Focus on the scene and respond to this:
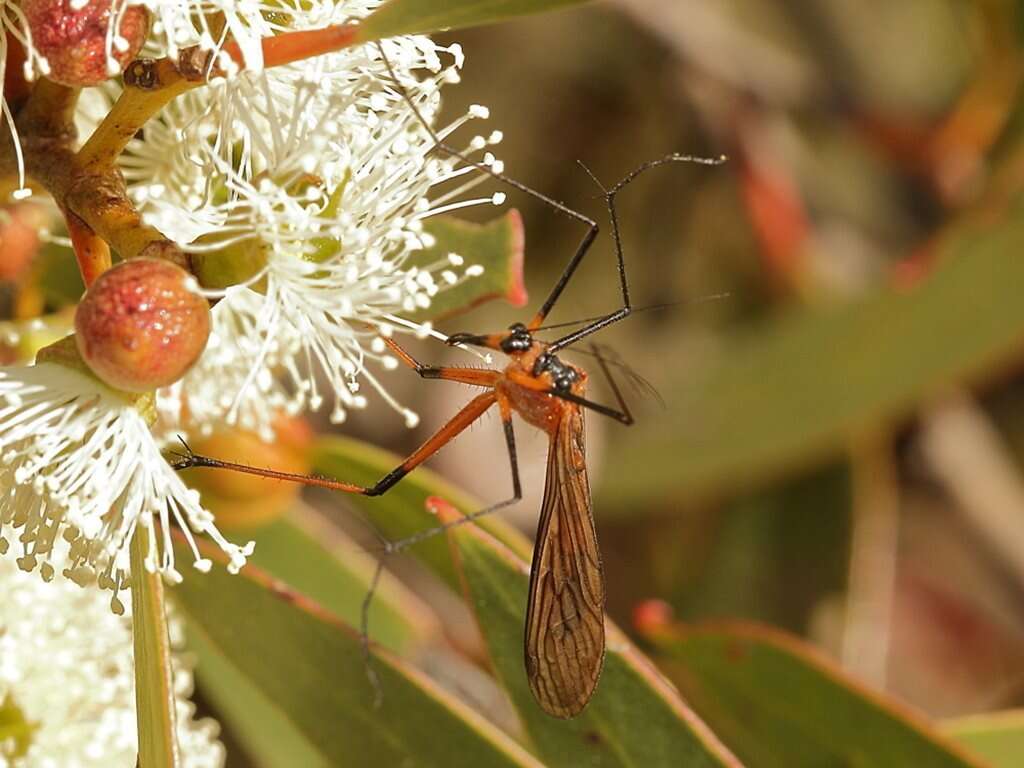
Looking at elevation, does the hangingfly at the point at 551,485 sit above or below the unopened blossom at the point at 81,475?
below

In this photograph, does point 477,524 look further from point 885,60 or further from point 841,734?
point 885,60

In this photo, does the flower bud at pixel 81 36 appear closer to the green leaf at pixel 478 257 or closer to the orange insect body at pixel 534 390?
the green leaf at pixel 478 257

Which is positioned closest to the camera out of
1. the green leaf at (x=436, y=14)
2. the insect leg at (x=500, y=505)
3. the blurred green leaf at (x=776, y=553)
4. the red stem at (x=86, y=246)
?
the green leaf at (x=436, y=14)

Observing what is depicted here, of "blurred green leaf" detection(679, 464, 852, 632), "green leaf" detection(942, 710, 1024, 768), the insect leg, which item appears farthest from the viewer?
"blurred green leaf" detection(679, 464, 852, 632)

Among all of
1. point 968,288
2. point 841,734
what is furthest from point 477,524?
point 968,288

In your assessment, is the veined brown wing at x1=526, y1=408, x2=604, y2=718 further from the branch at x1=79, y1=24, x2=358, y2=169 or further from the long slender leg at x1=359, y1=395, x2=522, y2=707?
the branch at x1=79, y1=24, x2=358, y2=169

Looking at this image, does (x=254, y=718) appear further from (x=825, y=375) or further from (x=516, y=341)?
(x=825, y=375)

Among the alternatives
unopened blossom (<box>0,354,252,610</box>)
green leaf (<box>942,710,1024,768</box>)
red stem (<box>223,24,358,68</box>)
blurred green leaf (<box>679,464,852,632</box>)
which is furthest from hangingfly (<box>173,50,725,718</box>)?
blurred green leaf (<box>679,464,852,632</box>)

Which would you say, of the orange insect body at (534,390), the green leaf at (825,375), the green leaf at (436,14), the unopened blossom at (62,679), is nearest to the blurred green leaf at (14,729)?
the unopened blossom at (62,679)
